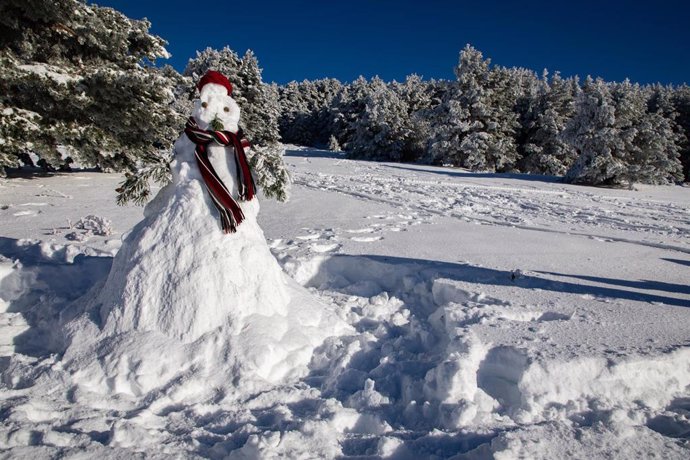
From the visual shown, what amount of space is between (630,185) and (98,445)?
20.3 m

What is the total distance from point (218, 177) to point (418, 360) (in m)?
2.16

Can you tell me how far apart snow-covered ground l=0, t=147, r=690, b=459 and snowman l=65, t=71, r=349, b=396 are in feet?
0.54

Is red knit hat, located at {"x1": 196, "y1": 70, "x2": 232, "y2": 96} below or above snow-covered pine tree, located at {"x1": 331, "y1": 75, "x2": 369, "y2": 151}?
below

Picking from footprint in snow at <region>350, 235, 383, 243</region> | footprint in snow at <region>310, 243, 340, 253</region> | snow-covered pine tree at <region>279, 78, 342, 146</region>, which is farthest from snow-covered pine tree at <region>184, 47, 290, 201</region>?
footprint in snow at <region>310, 243, 340, 253</region>

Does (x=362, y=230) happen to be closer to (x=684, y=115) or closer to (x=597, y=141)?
(x=597, y=141)

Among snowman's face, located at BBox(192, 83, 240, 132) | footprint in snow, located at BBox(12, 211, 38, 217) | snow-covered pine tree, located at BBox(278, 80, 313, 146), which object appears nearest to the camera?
snowman's face, located at BBox(192, 83, 240, 132)

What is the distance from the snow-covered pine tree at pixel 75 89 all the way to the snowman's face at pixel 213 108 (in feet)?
19.9

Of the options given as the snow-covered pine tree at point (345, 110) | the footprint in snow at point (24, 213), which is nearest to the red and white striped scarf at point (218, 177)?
the footprint in snow at point (24, 213)

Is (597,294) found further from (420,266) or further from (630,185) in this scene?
(630,185)

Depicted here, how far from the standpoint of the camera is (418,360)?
10.4 ft

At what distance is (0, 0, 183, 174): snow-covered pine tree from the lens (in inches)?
305

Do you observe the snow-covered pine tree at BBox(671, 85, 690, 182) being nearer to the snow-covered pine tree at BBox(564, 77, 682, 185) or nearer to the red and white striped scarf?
the snow-covered pine tree at BBox(564, 77, 682, 185)

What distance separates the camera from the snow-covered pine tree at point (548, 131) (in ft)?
95.6

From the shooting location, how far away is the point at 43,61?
961 centimetres
